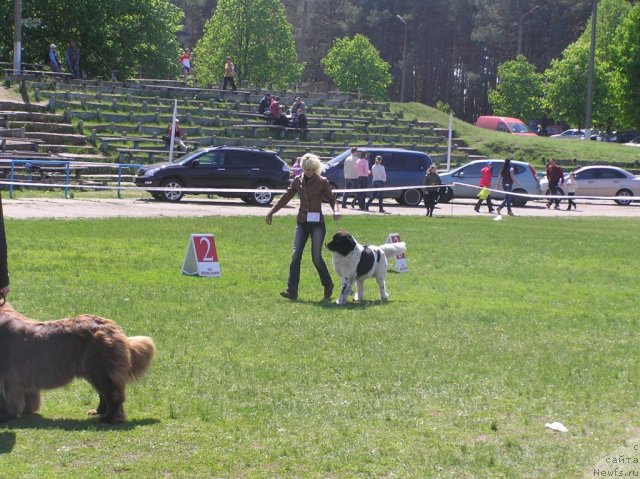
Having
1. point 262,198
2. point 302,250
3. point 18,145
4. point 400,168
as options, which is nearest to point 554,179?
point 400,168

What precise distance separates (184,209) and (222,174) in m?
4.85

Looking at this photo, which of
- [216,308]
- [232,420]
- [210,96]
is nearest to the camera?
[232,420]

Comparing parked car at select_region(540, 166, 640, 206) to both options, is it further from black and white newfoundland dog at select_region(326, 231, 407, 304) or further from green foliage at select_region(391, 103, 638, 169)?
black and white newfoundland dog at select_region(326, 231, 407, 304)

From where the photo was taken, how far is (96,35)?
5853cm

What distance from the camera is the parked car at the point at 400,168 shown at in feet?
123

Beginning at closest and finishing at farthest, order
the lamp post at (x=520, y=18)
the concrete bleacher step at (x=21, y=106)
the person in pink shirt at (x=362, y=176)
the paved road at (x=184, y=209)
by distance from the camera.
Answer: the paved road at (x=184, y=209) < the person in pink shirt at (x=362, y=176) < the concrete bleacher step at (x=21, y=106) < the lamp post at (x=520, y=18)

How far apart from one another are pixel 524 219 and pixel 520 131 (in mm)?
39829

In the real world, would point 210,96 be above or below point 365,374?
above

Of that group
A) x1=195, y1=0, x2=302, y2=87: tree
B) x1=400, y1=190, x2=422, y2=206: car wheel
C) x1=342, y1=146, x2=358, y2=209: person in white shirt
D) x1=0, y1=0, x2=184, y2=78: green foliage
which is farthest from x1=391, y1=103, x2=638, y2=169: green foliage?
x1=195, y1=0, x2=302, y2=87: tree

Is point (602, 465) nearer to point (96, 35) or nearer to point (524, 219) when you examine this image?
point (524, 219)

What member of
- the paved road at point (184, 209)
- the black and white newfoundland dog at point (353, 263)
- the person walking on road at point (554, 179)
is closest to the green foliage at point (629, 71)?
the paved road at point (184, 209)

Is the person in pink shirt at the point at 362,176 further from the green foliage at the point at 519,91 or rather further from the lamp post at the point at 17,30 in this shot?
the green foliage at the point at 519,91

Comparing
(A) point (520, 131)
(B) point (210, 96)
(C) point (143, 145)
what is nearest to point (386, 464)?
(C) point (143, 145)

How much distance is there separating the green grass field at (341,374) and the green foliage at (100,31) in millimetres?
40652
